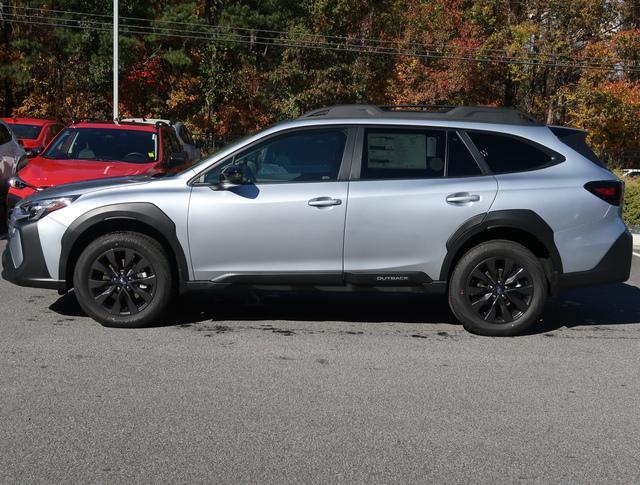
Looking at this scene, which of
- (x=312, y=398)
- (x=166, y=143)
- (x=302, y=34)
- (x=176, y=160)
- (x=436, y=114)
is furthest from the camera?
(x=302, y=34)

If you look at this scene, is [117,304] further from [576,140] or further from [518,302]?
[576,140]

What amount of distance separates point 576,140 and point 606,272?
119 centimetres

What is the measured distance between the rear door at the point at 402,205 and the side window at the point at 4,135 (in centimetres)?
894

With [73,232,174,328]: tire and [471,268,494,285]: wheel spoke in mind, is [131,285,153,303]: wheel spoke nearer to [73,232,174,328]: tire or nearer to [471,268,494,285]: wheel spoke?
[73,232,174,328]: tire

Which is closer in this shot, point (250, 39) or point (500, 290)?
point (500, 290)

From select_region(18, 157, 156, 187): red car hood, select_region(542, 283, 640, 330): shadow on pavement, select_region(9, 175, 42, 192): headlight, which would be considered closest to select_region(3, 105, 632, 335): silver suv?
select_region(542, 283, 640, 330): shadow on pavement

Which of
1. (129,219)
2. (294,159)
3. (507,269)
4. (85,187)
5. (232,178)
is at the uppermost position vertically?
(294,159)

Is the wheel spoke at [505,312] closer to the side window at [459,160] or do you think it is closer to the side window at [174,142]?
the side window at [459,160]

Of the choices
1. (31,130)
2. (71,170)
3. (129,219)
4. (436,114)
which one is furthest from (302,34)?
(129,219)

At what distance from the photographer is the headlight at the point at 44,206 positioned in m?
6.97

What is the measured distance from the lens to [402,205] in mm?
6840

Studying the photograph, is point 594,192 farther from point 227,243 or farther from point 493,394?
point 227,243

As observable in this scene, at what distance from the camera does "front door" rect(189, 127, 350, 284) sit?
6809 millimetres

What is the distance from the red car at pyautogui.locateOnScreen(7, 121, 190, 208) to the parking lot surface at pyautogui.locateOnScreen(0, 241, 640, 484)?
8.84ft
